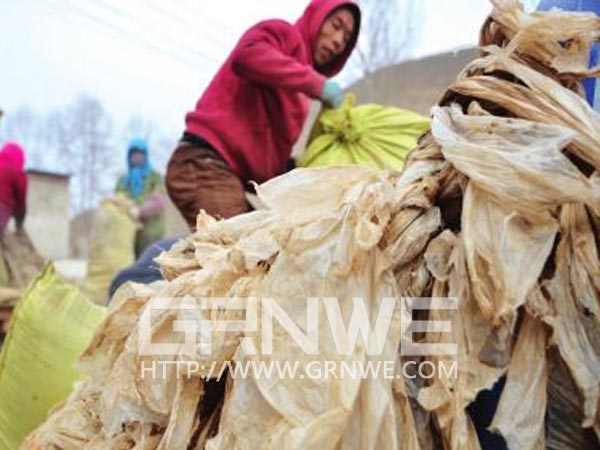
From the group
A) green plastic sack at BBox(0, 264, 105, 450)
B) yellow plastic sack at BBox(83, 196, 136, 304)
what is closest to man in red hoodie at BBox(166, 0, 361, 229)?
green plastic sack at BBox(0, 264, 105, 450)

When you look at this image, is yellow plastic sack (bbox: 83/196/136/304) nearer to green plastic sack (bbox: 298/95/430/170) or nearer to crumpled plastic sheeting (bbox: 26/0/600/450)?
green plastic sack (bbox: 298/95/430/170)

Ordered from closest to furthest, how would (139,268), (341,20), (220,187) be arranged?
(139,268) → (220,187) → (341,20)

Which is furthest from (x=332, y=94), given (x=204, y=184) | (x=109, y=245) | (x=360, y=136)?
(x=109, y=245)

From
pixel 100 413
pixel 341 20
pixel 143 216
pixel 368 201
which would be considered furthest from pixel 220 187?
pixel 143 216

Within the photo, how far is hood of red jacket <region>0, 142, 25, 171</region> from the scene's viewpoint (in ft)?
14.2

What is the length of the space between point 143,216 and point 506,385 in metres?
5.11

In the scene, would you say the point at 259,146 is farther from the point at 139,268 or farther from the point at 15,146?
the point at 15,146

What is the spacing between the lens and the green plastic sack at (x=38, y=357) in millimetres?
1376

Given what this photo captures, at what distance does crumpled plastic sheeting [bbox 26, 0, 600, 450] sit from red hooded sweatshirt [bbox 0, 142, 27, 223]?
145 inches

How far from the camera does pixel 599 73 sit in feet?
2.54

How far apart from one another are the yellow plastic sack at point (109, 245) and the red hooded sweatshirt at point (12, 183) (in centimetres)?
79

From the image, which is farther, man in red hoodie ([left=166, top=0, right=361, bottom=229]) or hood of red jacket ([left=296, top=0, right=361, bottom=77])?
hood of red jacket ([left=296, top=0, right=361, bottom=77])

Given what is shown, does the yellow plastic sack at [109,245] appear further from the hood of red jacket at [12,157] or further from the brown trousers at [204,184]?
the brown trousers at [204,184]

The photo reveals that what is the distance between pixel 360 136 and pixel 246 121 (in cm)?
29
